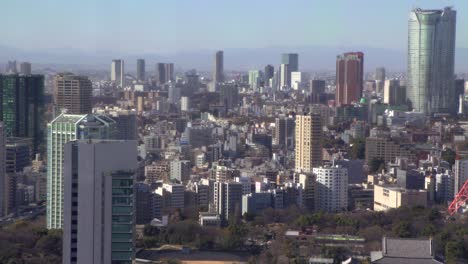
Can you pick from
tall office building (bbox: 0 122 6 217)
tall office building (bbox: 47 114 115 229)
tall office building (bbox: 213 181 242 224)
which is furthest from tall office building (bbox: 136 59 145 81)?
tall office building (bbox: 47 114 115 229)

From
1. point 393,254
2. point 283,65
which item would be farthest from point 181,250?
point 283,65

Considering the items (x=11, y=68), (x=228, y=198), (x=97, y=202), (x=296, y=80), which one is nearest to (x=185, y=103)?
(x=296, y=80)

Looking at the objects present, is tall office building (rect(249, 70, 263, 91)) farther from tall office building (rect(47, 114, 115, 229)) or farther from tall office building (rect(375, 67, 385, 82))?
tall office building (rect(47, 114, 115, 229))

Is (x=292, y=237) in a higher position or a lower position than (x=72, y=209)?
lower

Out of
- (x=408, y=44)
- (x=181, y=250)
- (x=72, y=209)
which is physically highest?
(x=408, y=44)

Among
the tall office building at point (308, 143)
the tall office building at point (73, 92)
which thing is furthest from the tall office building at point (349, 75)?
the tall office building at point (308, 143)

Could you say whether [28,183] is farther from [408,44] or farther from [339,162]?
[408,44]
